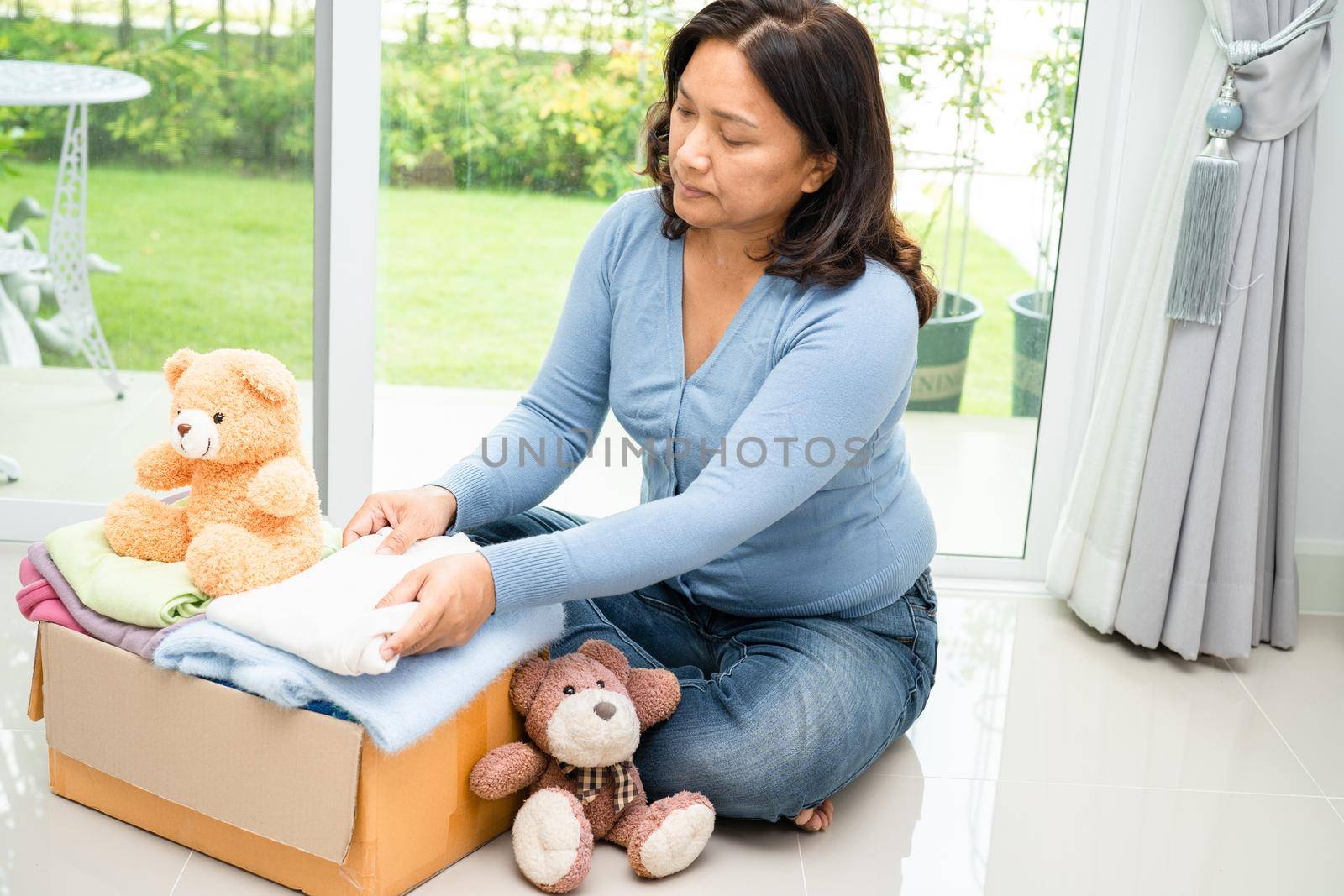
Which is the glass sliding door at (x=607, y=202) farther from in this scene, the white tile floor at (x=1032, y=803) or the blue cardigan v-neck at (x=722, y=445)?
the blue cardigan v-neck at (x=722, y=445)

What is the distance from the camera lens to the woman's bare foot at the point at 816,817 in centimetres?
170

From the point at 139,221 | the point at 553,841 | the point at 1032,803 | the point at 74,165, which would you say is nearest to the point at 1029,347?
the point at 1032,803

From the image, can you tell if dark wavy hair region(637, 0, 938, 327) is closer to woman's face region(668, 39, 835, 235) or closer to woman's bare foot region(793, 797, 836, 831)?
woman's face region(668, 39, 835, 235)

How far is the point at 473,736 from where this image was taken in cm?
155

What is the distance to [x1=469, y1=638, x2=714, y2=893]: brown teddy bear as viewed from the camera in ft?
5.06

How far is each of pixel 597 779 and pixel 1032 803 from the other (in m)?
0.61

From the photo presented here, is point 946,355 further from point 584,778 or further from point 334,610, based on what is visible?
point 334,610

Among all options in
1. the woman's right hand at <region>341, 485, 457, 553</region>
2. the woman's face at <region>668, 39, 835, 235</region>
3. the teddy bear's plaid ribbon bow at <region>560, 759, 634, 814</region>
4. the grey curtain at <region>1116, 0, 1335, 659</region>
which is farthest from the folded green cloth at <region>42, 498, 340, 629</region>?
the grey curtain at <region>1116, 0, 1335, 659</region>

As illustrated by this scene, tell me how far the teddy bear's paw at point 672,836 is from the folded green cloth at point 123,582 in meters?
0.57

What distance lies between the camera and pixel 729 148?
157cm

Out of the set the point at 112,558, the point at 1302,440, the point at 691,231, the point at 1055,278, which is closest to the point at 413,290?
the point at 691,231

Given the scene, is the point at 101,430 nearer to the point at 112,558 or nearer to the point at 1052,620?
the point at 112,558

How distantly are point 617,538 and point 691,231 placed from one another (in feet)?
1.54

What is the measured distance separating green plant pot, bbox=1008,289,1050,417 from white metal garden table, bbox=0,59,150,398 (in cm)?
155
